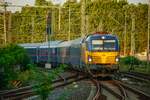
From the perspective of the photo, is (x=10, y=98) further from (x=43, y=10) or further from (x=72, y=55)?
(x=43, y=10)

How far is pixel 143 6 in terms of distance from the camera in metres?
92.1

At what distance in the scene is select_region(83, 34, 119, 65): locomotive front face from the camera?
107 feet

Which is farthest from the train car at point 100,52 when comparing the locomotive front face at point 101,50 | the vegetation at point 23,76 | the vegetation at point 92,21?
the vegetation at point 92,21

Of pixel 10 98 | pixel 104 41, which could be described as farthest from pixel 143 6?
pixel 10 98

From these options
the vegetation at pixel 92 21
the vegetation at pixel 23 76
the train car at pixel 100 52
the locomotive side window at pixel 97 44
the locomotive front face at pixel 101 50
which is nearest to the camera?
the vegetation at pixel 23 76

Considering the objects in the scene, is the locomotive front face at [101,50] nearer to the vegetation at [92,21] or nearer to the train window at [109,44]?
the train window at [109,44]

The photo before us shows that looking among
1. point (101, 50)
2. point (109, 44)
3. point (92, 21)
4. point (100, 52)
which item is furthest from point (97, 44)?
point (92, 21)

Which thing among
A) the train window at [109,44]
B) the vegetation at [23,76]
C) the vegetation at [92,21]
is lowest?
the vegetation at [23,76]

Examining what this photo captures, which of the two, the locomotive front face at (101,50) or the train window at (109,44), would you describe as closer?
the locomotive front face at (101,50)

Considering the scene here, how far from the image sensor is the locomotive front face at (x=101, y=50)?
3266 centimetres

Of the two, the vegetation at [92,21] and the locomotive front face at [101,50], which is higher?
the vegetation at [92,21]

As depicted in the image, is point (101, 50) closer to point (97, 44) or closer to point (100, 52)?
point (100, 52)

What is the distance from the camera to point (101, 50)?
3303cm

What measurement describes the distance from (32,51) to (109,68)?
30310mm
